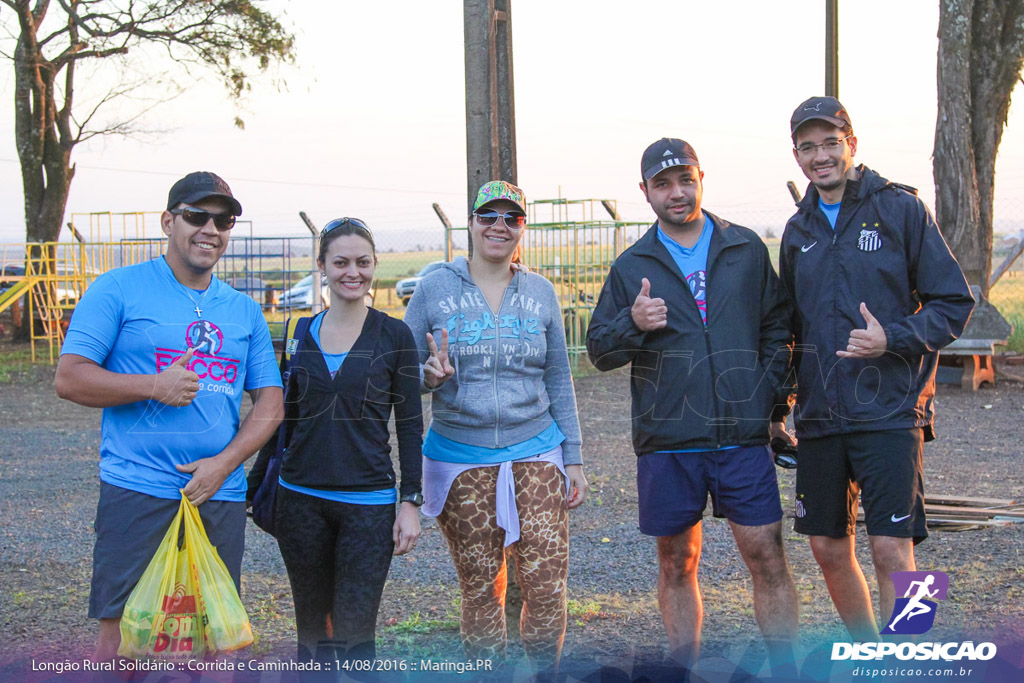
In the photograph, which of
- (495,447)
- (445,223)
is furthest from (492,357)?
(445,223)

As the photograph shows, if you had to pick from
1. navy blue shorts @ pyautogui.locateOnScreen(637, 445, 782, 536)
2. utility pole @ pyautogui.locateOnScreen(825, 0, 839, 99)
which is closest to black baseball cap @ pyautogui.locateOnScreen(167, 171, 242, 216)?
navy blue shorts @ pyautogui.locateOnScreen(637, 445, 782, 536)

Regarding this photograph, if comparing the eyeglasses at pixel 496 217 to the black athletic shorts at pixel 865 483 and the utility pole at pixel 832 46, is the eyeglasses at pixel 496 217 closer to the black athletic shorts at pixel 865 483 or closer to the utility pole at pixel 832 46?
the black athletic shorts at pixel 865 483

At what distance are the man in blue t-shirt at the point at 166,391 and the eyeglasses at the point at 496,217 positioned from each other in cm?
89

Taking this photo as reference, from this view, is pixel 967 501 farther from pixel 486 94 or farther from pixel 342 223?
pixel 342 223

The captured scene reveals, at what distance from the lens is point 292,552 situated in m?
3.35

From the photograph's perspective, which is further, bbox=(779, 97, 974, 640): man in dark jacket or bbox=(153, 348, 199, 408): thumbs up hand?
bbox=(779, 97, 974, 640): man in dark jacket

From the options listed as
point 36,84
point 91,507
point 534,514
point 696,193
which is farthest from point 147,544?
point 36,84

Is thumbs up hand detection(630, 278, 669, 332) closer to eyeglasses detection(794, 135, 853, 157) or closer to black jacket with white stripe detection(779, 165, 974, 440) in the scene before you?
black jacket with white stripe detection(779, 165, 974, 440)

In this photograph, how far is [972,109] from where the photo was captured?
12391 mm

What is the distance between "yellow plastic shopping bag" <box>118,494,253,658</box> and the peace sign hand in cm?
91

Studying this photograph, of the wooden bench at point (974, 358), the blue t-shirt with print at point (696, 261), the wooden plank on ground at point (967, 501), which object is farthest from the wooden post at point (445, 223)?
the blue t-shirt with print at point (696, 261)

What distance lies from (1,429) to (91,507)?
15.5 feet

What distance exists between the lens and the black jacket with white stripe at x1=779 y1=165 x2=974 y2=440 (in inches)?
138

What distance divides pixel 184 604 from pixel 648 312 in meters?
1.85
